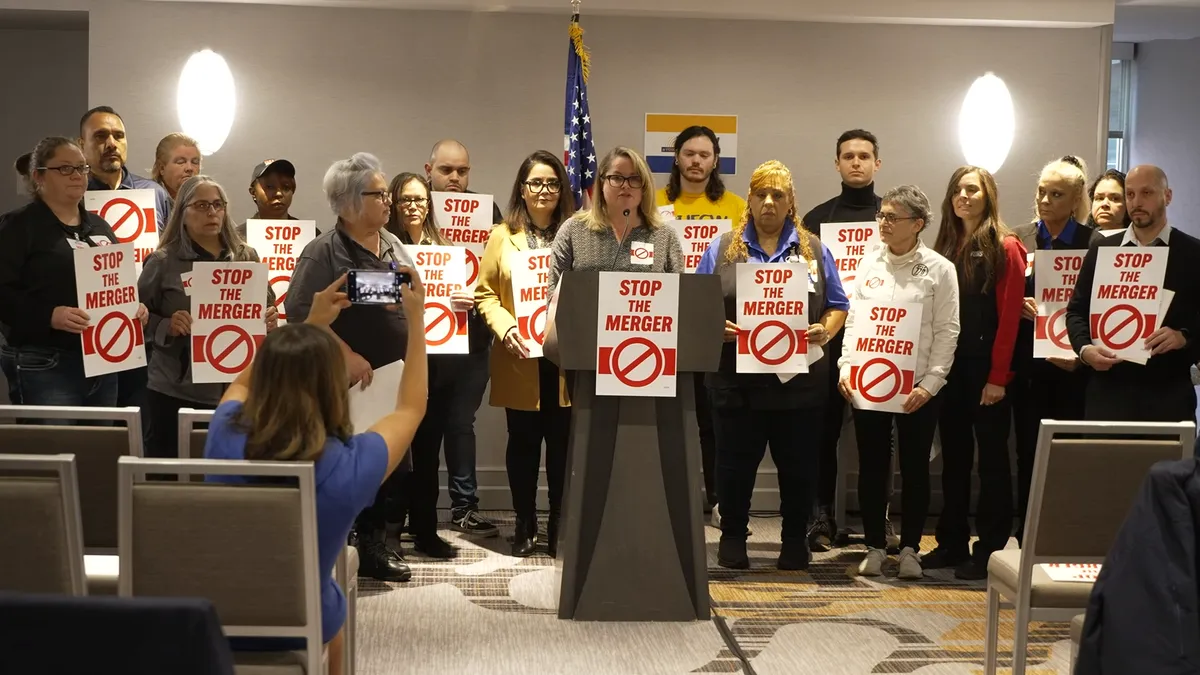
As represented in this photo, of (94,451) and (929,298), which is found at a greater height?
(929,298)

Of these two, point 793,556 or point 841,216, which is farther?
point 841,216

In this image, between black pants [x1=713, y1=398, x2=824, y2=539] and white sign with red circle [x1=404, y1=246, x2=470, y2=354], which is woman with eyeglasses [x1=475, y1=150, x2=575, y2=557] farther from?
black pants [x1=713, y1=398, x2=824, y2=539]

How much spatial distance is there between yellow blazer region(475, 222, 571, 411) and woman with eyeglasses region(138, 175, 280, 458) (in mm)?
1010

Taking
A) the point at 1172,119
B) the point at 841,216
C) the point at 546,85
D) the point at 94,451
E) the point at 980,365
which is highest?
the point at 1172,119

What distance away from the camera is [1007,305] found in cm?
543

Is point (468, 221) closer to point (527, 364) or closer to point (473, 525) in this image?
point (527, 364)

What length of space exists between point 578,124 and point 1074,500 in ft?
11.8

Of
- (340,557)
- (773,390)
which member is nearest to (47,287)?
(340,557)

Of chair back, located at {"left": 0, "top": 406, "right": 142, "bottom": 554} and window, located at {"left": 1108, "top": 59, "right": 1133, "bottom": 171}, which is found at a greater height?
window, located at {"left": 1108, "top": 59, "right": 1133, "bottom": 171}

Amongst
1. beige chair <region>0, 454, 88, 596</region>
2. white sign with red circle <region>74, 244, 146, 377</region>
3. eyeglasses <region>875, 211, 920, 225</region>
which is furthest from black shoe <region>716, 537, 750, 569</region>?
beige chair <region>0, 454, 88, 596</region>

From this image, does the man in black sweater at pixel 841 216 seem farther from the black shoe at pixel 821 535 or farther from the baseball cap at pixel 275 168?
the baseball cap at pixel 275 168

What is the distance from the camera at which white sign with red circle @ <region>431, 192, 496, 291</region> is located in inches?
229

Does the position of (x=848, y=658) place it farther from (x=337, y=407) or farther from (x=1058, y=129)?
(x=1058, y=129)

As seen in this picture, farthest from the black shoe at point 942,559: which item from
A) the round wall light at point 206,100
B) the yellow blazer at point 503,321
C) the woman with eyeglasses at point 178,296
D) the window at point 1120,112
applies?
the window at point 1120,112
